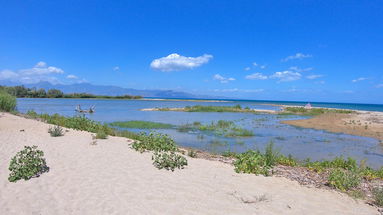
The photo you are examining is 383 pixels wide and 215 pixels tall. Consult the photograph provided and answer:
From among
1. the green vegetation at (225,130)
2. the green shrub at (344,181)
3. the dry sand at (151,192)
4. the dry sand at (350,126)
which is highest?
the green shrub at (344,181)

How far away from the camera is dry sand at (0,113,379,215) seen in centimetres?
507

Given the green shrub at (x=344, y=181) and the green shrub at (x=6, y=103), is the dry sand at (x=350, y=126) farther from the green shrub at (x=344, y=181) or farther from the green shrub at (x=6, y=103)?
the green shrub at (x=6, y=103)

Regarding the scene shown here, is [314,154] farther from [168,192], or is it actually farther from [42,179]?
[42,179]

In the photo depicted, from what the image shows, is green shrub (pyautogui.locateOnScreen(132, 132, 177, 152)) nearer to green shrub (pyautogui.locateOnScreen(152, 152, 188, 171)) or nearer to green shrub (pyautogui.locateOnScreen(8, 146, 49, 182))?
green shrub (pyautogui.locateOnScreen(152, 152, 188, 171))

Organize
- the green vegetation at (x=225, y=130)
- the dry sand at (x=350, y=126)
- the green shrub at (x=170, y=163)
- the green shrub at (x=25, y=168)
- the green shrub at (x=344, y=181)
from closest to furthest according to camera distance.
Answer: the green shrub at (x=25, y=168) → the green shrub at (x=344, y=181) → the green shrub at (x=170, y=163) → the green vegetation at (x=225, y=130) → the dry sand at (x=350, y=126)

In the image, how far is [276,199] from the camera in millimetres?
5691

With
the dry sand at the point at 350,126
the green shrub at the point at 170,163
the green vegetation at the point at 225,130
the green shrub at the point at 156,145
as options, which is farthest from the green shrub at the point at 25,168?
the dry sand at the point at 350,126

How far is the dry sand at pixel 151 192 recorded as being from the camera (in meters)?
5.07

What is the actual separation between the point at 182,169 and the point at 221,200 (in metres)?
2.49

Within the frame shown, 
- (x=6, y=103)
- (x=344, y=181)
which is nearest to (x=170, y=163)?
(x=344, y=181)

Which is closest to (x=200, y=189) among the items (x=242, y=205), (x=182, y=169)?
(x=242, y=205)

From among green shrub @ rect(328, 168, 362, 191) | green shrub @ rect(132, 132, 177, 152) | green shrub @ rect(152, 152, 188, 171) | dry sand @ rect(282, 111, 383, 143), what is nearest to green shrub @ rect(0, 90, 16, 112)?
green shrub @ rect(132, 132, 177, 152)

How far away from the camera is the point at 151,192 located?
5848mm

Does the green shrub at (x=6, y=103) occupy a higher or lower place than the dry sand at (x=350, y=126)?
higher
